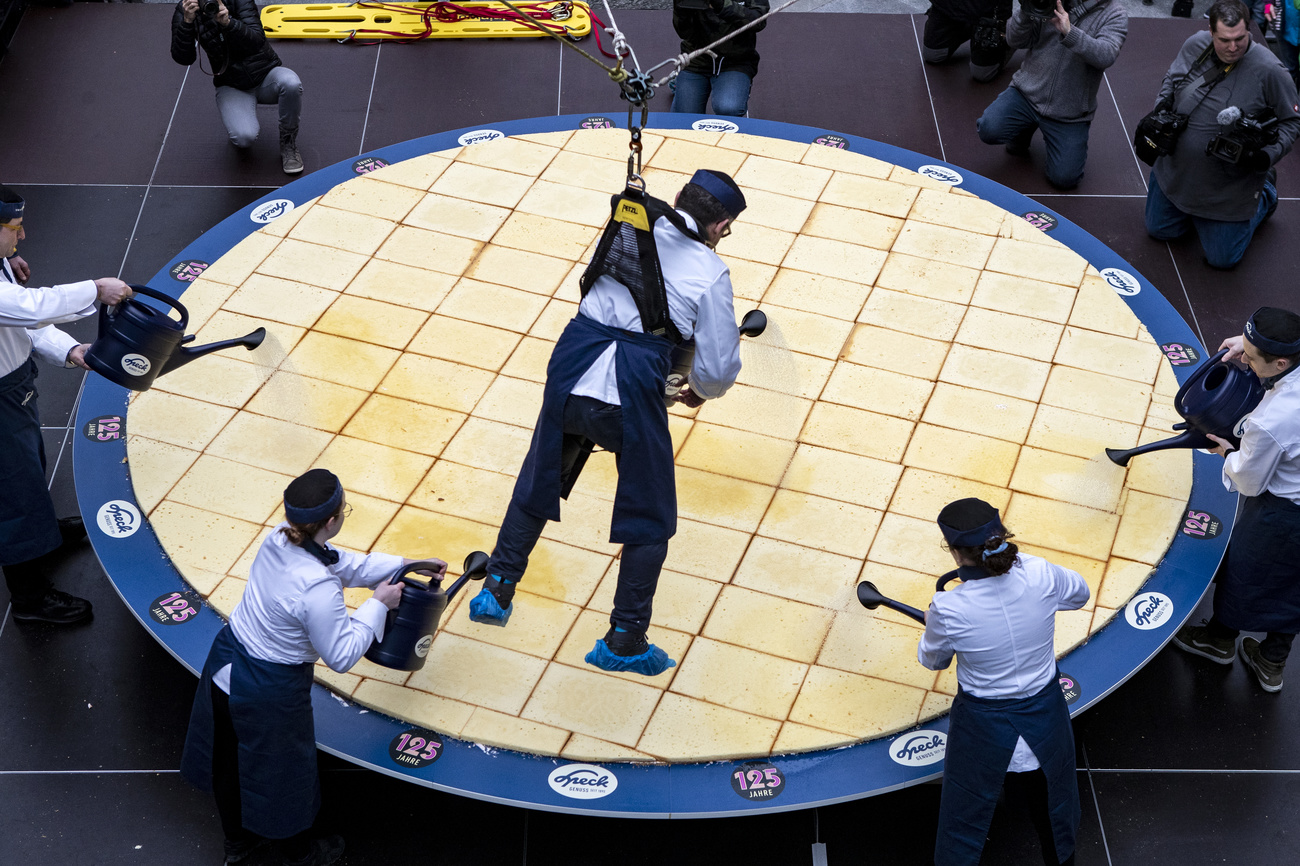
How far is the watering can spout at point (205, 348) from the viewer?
459 centimetres

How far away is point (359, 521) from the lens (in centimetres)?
436

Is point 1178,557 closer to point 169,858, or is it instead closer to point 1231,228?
point 1231,228

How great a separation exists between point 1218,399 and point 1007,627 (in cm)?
141

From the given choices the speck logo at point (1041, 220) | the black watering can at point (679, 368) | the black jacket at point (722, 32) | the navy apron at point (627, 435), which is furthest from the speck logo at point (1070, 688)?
the black jacket at point (722, 32)

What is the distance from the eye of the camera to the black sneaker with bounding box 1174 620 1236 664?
4.36 m

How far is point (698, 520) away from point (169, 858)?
1961 mm

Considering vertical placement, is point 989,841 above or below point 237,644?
below

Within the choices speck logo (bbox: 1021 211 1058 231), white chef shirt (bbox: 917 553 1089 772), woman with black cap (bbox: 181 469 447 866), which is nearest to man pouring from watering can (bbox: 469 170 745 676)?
woman with black cap (bbox: 181 469 447 866)

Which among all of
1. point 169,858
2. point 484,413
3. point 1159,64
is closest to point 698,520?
point 484,413

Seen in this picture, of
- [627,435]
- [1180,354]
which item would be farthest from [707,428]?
[1180,354]

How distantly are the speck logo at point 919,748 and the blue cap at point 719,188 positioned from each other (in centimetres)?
163

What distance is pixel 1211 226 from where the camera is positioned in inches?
234

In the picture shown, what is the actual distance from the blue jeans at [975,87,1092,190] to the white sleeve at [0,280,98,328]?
176 inches

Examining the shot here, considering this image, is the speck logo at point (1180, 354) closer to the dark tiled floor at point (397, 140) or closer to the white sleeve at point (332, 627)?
the dark tiled floor at point (397, 140)
